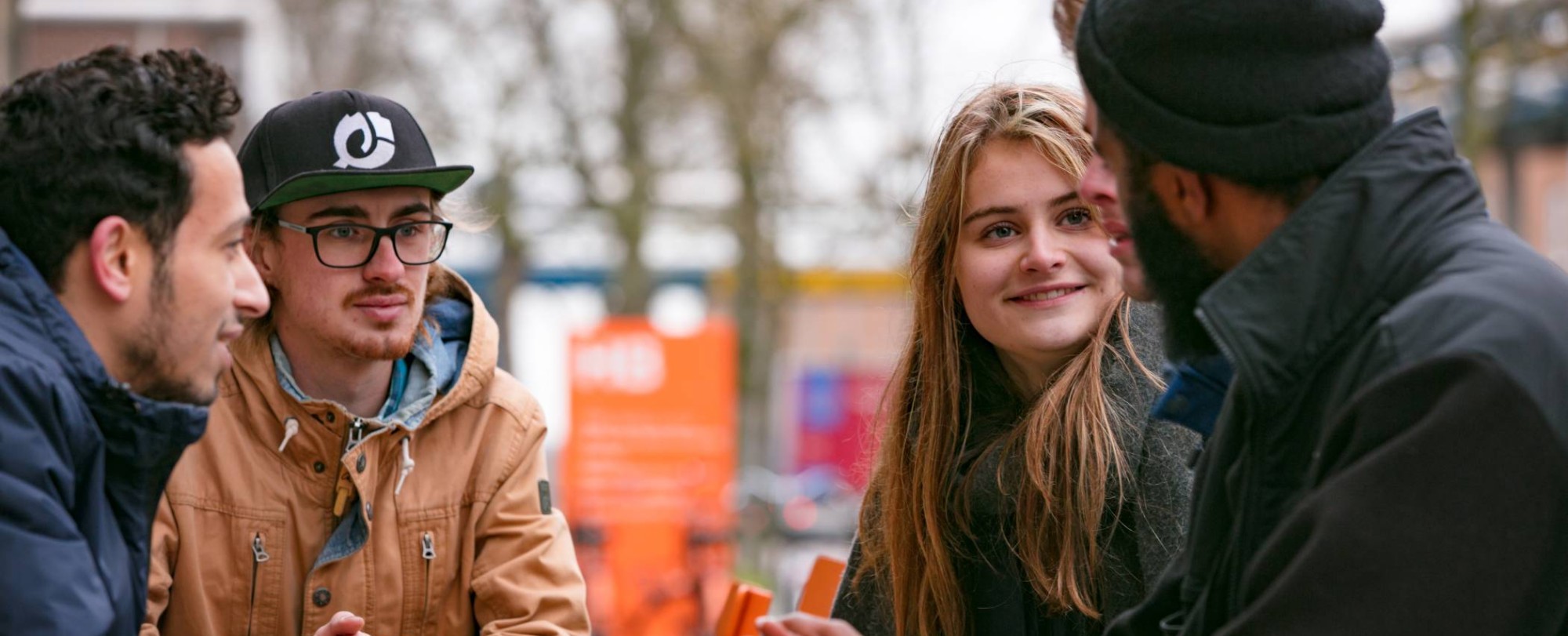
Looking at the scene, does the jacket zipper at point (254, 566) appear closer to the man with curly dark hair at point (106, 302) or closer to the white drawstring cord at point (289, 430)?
the white drawstring cord at point (289, 430)

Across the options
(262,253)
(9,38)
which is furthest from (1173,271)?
(9,38)

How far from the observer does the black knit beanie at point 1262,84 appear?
6.61 feet

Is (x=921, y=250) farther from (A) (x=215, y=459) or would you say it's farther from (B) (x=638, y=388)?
(B) (x=638, y=388)

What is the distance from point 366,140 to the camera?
327 cm

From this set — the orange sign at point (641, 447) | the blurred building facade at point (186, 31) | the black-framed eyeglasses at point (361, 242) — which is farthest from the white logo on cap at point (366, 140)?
the blurred building facade at point (186, 31)

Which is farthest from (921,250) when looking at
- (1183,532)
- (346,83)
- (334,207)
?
(346,83)

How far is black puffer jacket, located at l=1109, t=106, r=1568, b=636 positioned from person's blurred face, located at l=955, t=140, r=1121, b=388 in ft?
3.36

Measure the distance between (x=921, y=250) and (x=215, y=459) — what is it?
1.47 meters

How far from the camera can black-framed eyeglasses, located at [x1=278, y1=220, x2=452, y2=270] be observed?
10.8 feet

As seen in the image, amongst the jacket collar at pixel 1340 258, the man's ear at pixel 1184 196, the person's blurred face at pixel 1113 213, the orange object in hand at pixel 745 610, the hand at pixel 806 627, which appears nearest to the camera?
the jacket collar at pixel 1340 258

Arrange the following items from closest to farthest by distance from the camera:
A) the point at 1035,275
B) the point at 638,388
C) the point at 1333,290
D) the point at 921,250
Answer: the point at 1333,290, the point at 1035,275, the point at 921,250, the point at 638,388

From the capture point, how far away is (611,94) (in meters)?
18.7

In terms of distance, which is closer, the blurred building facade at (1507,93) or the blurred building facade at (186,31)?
the blurred building facade at (1507,93)

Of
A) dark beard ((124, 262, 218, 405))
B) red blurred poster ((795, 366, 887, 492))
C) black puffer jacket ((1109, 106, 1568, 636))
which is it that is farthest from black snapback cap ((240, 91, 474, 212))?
red blurred poster ((795, 366, 887, 492))
